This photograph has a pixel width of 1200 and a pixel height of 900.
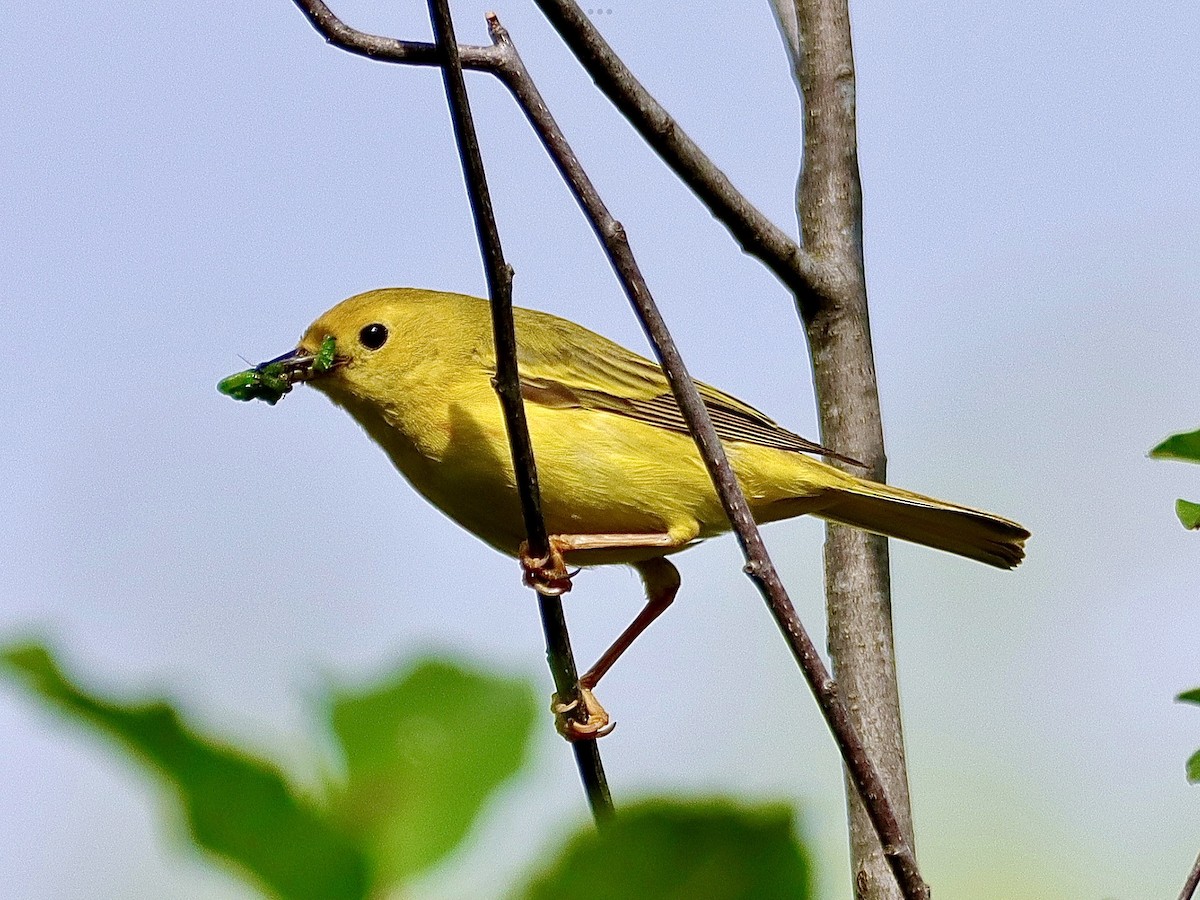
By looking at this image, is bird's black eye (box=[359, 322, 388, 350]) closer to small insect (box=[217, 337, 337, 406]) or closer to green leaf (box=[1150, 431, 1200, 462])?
small insect (box=[217, 337, 337, 406])

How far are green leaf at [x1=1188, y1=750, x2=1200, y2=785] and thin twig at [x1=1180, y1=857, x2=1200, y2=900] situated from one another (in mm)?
348

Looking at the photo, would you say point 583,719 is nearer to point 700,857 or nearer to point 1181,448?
point 1181,448

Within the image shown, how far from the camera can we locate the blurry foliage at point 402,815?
2.25ft

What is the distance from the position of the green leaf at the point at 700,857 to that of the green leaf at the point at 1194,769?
2.59 metres

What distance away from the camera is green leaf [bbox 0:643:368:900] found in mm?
664

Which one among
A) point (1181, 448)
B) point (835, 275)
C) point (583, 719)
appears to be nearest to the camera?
point (1181, 448)

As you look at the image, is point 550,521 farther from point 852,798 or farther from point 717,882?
point 717,882

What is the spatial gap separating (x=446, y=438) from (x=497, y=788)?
3.78 m

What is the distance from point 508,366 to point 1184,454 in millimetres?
1414

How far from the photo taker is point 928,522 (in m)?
4.87

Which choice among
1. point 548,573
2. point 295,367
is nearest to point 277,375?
point 295,367

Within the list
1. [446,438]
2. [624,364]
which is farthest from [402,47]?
[624,364]

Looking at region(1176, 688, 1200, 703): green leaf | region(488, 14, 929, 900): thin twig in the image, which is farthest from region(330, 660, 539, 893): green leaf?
region(1176, 688, 1200, 703): green leaf

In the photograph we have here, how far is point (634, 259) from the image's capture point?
8.47 ft
